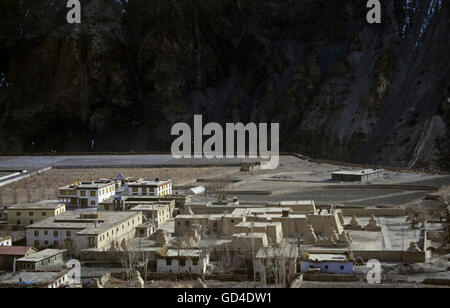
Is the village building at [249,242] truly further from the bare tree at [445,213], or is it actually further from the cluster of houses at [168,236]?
the bare tree at [445,213]

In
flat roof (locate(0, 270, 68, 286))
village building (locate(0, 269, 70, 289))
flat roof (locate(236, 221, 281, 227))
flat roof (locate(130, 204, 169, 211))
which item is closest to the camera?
village building (locate(0, 269, 70, 289))

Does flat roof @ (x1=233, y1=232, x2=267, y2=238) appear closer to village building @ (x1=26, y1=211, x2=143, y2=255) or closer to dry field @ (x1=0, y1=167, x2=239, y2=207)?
village building @ (x1=26, y1=211, x2=143, y2=255)

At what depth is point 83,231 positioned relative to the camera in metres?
25.7

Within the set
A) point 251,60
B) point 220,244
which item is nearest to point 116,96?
point 251,60

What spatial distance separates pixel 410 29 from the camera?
68.0 m

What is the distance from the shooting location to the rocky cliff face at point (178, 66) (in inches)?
2798

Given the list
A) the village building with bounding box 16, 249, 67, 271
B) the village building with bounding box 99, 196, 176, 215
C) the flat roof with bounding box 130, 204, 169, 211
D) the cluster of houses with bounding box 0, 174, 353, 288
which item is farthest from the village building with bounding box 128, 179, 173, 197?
the village building with bounding box 16, 249, 67, 271

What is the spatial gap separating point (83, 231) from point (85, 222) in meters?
2.60

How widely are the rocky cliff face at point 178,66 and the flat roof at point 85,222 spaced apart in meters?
41.4

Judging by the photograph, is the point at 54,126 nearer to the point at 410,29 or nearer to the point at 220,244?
the point at 410,29

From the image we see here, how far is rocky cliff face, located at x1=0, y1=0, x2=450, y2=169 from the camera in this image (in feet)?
233

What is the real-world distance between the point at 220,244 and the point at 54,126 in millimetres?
60505
